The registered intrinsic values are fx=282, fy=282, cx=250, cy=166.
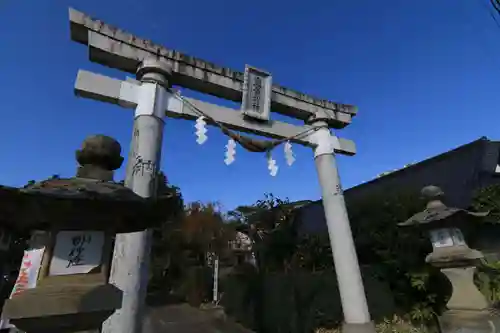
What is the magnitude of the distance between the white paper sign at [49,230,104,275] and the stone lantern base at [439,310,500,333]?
17.9ft

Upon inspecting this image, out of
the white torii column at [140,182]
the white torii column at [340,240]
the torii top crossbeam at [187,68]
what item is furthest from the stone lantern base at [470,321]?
the white torii column at [140,182]

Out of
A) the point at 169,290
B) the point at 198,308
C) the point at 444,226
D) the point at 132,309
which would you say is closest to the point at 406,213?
the point at 444,226

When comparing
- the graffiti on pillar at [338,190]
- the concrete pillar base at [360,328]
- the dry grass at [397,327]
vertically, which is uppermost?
the graffiti on pillar at [338,190]

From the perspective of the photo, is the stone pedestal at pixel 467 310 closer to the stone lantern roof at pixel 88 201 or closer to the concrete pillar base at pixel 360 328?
the concrete pillar base at pixel 360 328

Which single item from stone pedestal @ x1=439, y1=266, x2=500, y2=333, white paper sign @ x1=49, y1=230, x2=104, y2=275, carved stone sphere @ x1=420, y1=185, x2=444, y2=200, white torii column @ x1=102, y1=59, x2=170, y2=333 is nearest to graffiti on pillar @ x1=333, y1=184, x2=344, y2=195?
carved stone sphere @ x1=420, y1=185, x2=444, y2=200

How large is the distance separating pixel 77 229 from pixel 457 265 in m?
5.64

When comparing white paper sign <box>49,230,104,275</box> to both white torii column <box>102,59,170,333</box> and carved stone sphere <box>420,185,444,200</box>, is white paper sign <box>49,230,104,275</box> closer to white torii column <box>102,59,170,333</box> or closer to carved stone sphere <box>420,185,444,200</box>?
white torii column <box>102,59,170,333</box>

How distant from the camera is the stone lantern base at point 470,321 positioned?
437 centimetres

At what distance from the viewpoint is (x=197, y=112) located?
468 centimetres

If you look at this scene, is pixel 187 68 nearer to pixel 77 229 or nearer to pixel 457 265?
pixel 77 229

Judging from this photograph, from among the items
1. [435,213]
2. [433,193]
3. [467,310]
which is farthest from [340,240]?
[467,310]

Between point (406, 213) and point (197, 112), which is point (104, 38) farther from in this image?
point (406, 213)

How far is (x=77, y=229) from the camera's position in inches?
84.0

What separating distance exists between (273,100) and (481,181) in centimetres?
594
